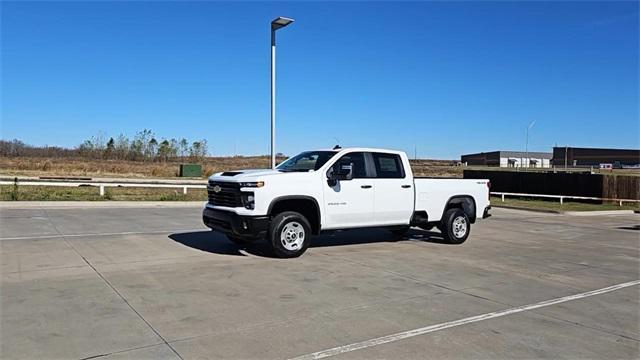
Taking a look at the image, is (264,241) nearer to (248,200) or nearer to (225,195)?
(225,195)

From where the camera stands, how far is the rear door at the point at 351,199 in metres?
10.2

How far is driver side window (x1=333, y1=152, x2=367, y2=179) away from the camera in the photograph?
1068 centimetres

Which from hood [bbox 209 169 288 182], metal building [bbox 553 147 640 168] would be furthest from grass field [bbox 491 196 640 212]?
metal building [bbox 553 147 640 168]

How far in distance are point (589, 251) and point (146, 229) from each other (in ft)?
33.2

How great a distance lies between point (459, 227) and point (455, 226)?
0.15 metres

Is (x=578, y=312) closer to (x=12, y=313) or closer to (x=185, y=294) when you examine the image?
(x=185, y=294)

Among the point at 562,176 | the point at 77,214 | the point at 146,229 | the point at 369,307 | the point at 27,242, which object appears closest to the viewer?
the point at 369,307

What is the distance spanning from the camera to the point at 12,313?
5805mm

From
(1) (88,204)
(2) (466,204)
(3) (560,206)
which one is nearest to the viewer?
(2) (466,204)

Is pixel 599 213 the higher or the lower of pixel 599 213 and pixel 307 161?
the lower

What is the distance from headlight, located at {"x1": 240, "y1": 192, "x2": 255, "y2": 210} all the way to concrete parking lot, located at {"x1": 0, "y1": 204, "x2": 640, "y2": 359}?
3.02 feet

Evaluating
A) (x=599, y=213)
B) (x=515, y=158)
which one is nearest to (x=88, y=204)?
(x=599, y=213)

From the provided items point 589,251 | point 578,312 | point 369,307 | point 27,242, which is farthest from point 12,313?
point 589,251

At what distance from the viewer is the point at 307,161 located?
10.8 m
